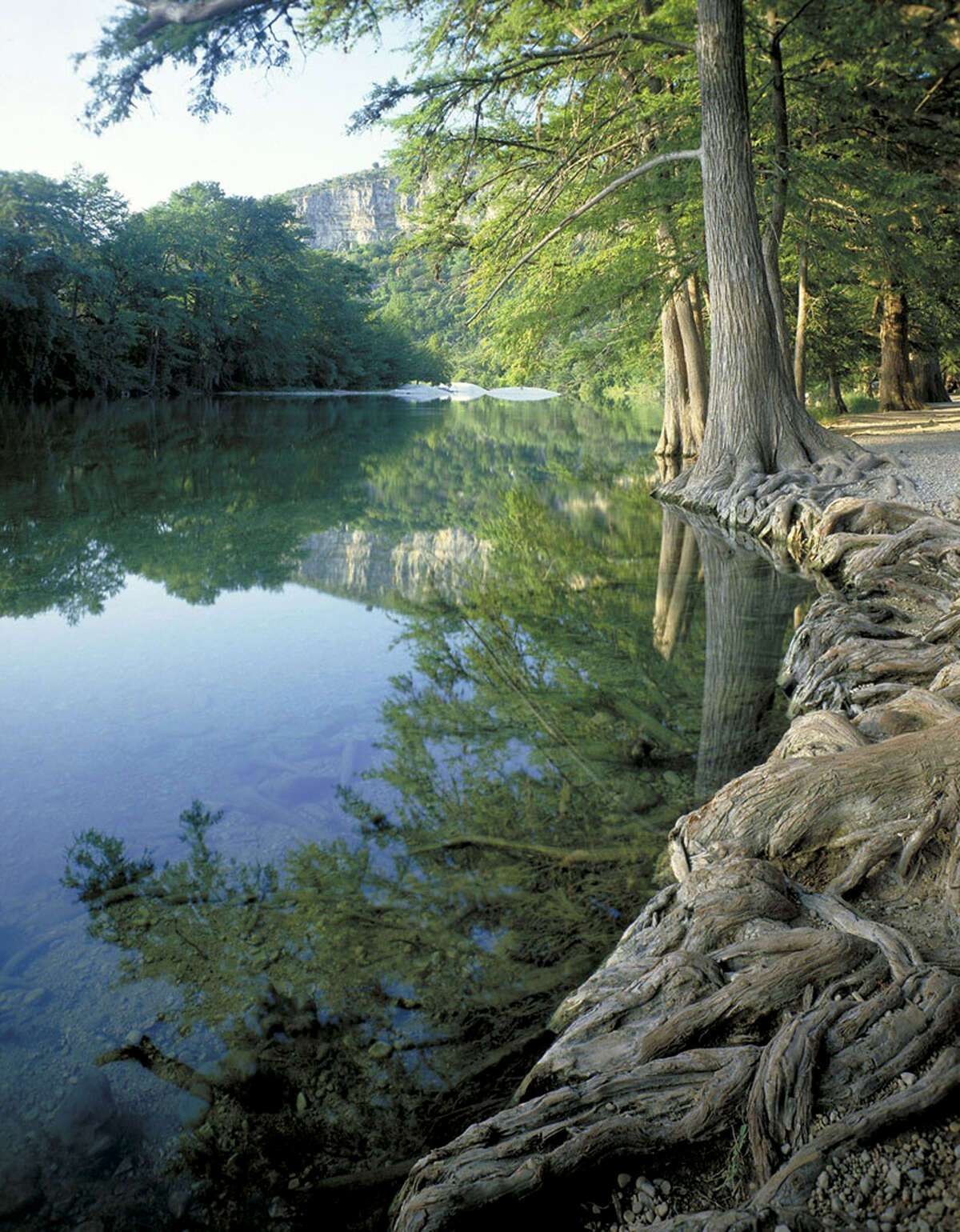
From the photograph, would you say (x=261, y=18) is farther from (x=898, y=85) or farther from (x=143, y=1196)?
(x=143, y=1196)

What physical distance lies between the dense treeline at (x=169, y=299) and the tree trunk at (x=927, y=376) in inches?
1237

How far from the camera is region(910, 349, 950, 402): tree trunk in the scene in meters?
27.2

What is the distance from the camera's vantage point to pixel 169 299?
5341 centimetres

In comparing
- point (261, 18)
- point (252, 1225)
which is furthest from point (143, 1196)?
point (261, 18)

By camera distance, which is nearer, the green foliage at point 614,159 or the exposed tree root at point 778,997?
the exposed tree root at point 778,997

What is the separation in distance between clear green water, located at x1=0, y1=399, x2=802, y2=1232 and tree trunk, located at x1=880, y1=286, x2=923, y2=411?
608 inches

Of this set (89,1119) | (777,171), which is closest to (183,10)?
(777,171)

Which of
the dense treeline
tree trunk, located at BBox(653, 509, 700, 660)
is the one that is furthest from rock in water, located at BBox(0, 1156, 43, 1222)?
the dense treeline

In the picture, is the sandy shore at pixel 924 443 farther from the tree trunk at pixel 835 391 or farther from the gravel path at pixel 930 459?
the tree trunk at pixel 835 391

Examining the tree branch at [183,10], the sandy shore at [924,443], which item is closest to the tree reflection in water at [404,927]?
the sandy shore at [924,443]

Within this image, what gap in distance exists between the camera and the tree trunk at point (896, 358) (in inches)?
890

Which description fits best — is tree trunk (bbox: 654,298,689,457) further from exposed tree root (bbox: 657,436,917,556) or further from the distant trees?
exposed tree root (bbox: 657,436,917,556)

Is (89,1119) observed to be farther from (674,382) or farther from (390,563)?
(674,382)

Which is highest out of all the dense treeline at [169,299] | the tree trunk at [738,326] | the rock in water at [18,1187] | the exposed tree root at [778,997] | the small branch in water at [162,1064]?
the dense treeline at [169,299]
